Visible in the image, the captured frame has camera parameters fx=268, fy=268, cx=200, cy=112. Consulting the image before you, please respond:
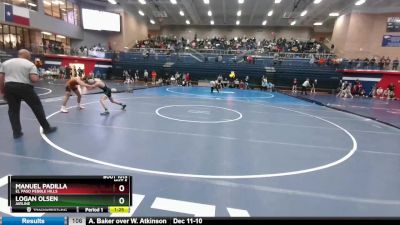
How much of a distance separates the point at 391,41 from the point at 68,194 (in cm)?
3270

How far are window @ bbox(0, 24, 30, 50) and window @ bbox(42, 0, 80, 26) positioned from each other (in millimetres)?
3372

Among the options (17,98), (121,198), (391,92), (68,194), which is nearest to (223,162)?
(121,198)

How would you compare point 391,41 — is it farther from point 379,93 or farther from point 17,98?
point 17,98

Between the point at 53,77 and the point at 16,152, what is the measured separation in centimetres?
2587

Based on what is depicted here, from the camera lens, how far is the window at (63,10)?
29.8 meters

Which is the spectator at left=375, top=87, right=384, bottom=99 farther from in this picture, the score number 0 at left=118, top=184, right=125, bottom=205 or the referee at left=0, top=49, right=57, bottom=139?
the score number 0 at left=118, top=184, right=125, bottom=205

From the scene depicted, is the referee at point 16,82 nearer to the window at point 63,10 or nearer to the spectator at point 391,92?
the spectator at point 391,92

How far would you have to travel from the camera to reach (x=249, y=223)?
0.94 m

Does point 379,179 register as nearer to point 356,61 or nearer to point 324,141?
point 324,141

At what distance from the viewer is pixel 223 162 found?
4.95 meters

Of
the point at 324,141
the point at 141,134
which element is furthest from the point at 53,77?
the point at 324,141

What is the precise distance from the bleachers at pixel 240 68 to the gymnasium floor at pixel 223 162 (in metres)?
17.9

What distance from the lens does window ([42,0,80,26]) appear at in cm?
2982

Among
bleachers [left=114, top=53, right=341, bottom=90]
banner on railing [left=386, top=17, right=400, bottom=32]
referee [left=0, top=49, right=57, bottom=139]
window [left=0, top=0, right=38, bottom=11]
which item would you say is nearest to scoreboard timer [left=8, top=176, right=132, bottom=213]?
referee [left=0, top=49, right=57, bottom=139]
